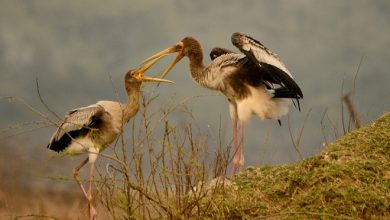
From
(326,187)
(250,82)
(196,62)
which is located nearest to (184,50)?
(196,62)

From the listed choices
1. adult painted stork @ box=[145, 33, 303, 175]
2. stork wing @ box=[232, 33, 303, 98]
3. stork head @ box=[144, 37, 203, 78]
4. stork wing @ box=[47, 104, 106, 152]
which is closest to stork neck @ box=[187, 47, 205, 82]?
stork head @ box=[144, 37, 203, 78]

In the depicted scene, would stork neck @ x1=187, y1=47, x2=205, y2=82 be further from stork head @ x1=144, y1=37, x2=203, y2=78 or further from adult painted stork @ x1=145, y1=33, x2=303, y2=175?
adult painted stork @ x1=145, y1=33, x2=303, y2=175

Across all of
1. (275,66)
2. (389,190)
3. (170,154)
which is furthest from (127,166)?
(275,66)

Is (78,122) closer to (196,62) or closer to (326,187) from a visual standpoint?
(196,62)

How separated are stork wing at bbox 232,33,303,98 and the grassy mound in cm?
156

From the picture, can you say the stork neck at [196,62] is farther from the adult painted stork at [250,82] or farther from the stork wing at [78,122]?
the stork wing at [78,122]

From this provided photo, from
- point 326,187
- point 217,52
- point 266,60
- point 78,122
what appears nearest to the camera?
point 326,187

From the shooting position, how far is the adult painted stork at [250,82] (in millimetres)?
9281

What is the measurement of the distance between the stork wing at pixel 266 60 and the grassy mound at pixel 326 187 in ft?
5.13

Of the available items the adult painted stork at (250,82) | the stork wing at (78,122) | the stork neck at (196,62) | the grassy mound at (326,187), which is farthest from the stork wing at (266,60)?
the stork wing at (78,122)

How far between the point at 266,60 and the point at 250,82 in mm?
443

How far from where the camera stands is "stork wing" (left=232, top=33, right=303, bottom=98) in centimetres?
902

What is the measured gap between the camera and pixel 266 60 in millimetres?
9305

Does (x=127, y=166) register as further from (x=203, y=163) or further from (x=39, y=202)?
(x=39, y=202)
